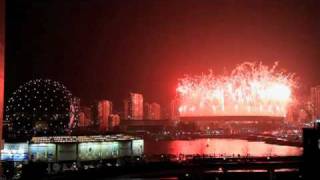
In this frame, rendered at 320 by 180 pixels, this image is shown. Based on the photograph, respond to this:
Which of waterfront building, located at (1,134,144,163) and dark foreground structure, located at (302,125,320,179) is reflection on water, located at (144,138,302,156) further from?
dark foreground structure, located at (302,125,320,179)

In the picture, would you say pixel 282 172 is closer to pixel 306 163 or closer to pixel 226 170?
pixel 226 170

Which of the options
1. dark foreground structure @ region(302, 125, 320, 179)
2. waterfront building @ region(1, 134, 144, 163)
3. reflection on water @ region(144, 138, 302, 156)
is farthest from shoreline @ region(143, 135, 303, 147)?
dark foreground structure @ region(302, 125, 320, 179)

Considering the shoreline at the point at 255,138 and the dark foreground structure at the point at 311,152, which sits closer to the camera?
the dark foreground structure at the point at 311,152

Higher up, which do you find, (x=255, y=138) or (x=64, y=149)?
(x=64, y=149)

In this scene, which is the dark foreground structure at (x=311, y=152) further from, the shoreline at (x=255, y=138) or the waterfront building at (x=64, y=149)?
the shoreline at (x=255, y=138)

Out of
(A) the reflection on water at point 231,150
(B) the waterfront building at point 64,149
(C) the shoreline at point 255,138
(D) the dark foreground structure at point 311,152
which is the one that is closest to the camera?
(D) the dark foreground structure at point 311,152

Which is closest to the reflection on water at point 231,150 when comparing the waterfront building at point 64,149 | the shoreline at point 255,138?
the shoreline at point 255,138

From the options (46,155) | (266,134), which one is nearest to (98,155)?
(46,155)

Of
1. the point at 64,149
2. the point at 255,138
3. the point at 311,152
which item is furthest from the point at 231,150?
the point at 311,152

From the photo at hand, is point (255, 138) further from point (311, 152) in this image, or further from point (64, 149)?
point (311, 152)

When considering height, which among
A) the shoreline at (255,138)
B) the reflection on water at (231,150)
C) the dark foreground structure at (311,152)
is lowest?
the reflection on water at (231,150)

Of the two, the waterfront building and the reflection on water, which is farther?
the reflection on water

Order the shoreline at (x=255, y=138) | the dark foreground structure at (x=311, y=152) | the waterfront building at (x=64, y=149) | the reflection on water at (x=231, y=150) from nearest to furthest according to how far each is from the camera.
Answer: the dark foreground structure at (x=311, y=152)
the waterfront building at (x=64, y=149)
the reflection on water at (x=231, y=150)
the shoreline at (x=255, y=138)
